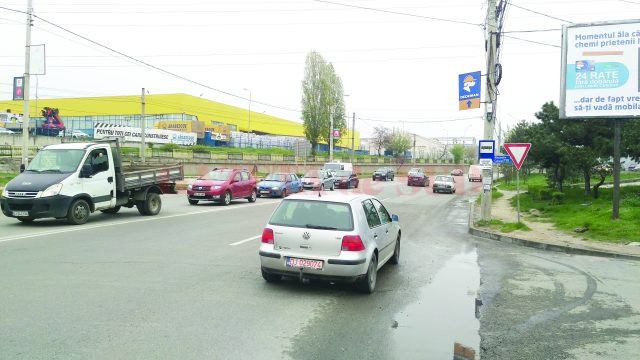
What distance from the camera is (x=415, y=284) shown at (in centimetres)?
794

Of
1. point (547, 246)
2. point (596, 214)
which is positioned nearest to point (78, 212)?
point (547, 246)

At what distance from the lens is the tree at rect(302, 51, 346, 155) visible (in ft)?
256

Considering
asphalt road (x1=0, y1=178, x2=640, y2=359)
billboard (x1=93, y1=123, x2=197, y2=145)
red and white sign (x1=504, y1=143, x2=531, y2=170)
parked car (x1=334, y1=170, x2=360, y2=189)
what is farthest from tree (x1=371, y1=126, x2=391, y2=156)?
asphalt road (x1=0, y1=178, x2=640, y2=359)

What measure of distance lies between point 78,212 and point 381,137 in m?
110

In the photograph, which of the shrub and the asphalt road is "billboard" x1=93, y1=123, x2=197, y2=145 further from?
the asphalt road

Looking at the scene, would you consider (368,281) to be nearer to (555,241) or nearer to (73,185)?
(555,241)

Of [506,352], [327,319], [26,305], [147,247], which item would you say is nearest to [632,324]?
[506,352]

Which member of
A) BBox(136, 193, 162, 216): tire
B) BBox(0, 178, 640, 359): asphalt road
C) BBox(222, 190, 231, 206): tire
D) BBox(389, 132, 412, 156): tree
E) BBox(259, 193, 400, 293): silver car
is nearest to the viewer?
BBox(0, 178, 640, 359): asphalt road

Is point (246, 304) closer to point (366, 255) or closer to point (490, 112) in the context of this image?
point (366, 255)

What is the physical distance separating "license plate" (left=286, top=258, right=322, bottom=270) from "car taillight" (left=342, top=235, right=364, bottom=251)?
1.34ft

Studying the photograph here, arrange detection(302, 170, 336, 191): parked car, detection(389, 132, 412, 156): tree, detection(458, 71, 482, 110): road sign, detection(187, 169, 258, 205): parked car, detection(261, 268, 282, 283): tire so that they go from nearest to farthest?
detection(261, 268, 282, 283): tire, detection(458, 71, 482, 110): road sign, detection(187, 169, 258, 205): parked car, detection(302, 170, 336, 191): parked car, detection(389, 132, 412, 156): tree

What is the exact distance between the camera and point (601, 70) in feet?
50.1

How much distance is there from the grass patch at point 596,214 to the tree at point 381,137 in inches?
3701

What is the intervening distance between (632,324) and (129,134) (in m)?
55.8
